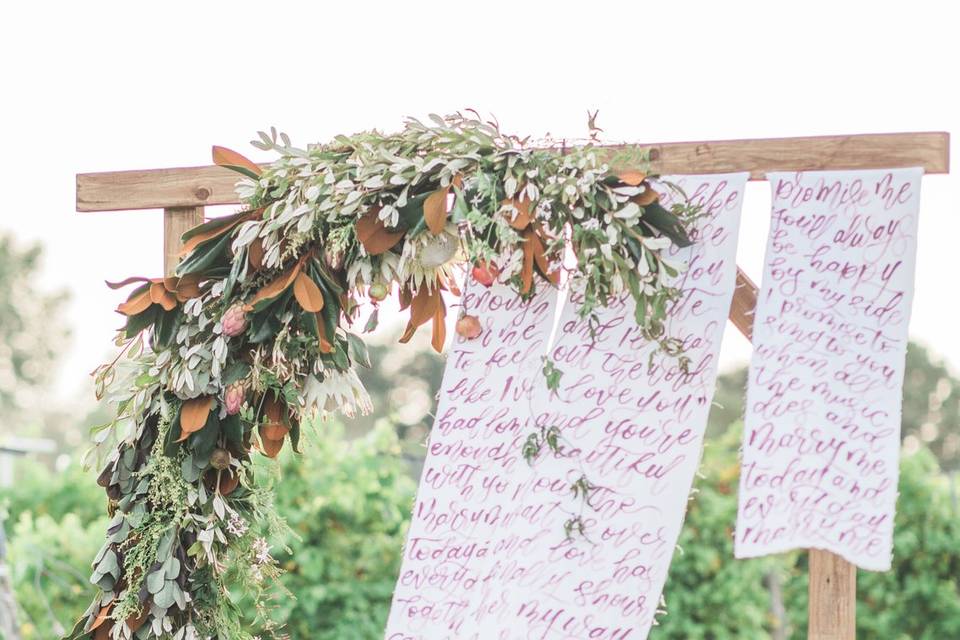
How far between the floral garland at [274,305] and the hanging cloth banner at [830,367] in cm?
21

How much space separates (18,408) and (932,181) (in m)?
16.7

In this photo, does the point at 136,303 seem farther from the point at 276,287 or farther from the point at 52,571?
the point at 52,571

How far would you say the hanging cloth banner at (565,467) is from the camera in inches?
65.1

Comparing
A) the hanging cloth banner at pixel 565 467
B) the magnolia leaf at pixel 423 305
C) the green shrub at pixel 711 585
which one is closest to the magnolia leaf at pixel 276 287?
the magnolia leaf at pixel 423 305

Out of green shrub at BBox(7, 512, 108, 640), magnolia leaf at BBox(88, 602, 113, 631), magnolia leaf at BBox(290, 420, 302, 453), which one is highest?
magnolia leaf at BBox(290, 420, 302, 453)

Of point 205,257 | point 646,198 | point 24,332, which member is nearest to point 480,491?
point 646,198

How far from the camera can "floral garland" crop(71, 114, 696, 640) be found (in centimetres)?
173

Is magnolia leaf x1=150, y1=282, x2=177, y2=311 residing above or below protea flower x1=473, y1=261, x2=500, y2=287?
below

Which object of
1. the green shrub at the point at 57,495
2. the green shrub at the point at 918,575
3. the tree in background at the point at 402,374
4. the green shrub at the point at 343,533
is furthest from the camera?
the tree in background at the point at 402,374

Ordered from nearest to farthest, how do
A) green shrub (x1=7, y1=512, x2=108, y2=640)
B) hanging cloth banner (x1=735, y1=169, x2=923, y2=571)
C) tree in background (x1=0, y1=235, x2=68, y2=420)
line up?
hanging cloth banner (x1=735, y1=169, x2=923, y2=571) → green shrub (x1=7, y1=512, x2=108, y2=640) → tree in background (x1=0, y1=235, x2=68, y2=420)

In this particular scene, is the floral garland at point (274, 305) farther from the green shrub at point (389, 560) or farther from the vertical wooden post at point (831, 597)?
the green shrub at point (389, 560)

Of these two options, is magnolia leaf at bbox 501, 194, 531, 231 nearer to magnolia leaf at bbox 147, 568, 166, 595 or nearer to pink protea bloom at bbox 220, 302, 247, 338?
pink protea bloom at bbox 220, 302, 247, 338

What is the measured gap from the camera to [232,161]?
1.94 metres

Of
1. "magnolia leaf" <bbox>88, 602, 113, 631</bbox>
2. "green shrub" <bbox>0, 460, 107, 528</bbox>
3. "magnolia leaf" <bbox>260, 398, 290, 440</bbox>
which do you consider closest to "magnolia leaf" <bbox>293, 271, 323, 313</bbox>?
"magnolia leaf" <bbox>260, 398, 290, 440</bbox>
